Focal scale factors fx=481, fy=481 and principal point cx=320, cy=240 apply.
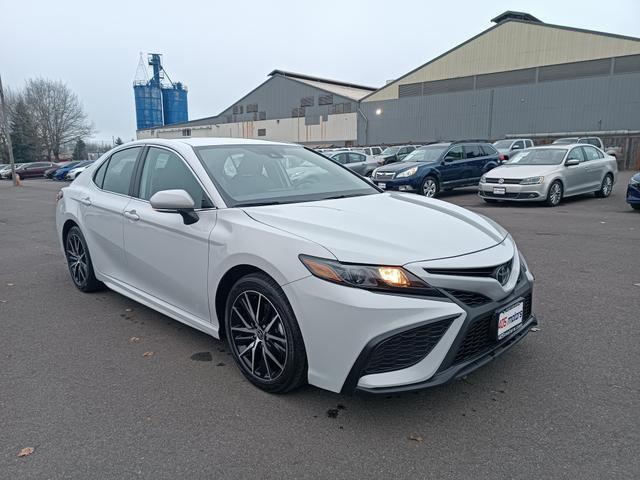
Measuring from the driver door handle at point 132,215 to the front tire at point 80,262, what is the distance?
1.11m

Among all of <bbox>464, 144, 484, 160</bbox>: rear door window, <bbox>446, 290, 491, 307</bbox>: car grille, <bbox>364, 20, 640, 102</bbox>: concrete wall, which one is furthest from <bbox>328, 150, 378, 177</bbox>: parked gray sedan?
<bbox>364, 20, 640, 102</bbox>: concrete wall

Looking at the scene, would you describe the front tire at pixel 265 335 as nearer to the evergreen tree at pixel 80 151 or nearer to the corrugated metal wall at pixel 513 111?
the corrugated metal wall at pixel 513 111

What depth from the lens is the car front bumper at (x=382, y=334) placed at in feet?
8.04

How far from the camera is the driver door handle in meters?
3.95

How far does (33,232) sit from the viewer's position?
973 centimetres

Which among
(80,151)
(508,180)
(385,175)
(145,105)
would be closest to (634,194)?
(508,180)

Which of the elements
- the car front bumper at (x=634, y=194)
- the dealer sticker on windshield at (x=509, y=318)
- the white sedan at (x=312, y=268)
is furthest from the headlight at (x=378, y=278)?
the car front bumper at (x=634, y=194)

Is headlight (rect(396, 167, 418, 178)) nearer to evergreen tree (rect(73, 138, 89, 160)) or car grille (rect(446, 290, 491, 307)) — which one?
car grille (rect(446, 290, 491, 307))

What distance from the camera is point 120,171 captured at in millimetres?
4543

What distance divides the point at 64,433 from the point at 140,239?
1.66 m

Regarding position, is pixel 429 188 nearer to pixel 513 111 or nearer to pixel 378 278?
pixel 378 278

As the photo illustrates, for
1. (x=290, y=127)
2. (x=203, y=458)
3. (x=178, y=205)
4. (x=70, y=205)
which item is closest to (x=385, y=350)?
(x=203, y=458)

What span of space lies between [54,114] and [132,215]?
69.2 m

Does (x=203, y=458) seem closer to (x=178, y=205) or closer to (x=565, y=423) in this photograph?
(x=178, y=205)
